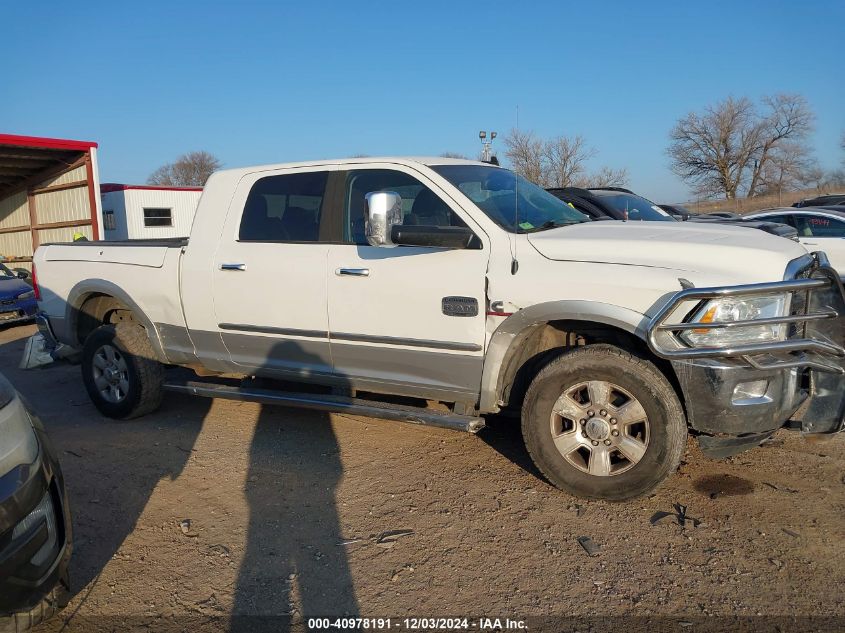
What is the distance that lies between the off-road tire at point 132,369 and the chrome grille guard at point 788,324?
406 cm

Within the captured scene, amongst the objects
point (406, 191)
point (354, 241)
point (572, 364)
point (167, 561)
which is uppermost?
point (406, 191)

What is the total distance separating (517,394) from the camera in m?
4.20

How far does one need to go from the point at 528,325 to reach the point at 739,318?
3.61 feet

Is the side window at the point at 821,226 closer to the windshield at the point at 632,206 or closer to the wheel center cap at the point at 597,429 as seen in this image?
the windshield at the point at 632,206

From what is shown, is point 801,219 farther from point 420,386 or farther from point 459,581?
point 459,581

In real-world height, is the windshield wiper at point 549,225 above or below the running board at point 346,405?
above

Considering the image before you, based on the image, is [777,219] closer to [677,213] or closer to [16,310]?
[677,213]

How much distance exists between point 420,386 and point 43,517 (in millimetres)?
2259

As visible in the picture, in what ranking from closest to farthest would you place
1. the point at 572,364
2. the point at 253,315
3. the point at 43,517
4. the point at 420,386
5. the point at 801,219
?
the point at 43,517, the point at 572,364, the point at 420,386, the point at 253,315, the point at 801,219

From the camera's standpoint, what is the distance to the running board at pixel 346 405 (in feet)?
13.3

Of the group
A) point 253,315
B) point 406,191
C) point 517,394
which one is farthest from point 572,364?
point 253,315

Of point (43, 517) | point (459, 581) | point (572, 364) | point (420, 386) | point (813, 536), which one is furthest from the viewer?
point (420, 386)

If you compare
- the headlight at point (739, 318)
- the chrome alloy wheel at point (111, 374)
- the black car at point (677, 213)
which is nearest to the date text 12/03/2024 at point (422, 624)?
the headlight at point (739, 318)

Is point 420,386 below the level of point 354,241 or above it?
below
